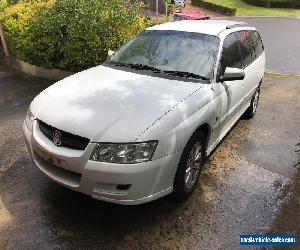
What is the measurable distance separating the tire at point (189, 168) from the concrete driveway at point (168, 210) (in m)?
0.21

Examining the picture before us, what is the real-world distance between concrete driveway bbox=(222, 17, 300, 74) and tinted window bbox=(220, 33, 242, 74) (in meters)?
7.58

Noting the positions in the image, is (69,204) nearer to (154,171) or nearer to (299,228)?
(154,171)

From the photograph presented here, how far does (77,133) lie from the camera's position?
3.88 m

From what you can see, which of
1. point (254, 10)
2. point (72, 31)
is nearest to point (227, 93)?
point (72, 31)

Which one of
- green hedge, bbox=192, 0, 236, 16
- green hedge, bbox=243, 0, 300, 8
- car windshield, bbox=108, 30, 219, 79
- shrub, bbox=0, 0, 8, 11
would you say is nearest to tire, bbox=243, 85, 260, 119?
car windshield, bbox=108, 30, 219, 79

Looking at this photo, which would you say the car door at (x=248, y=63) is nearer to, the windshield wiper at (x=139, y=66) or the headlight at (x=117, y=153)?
the windshield wiper at (x=139, y=66)

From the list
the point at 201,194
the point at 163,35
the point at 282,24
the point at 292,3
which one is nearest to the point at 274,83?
the point at 163,35

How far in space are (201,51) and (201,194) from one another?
78.0 inches

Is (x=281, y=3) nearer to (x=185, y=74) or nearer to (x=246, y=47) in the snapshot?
(x=246, y=47)

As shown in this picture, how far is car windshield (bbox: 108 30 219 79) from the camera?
512 centimetres

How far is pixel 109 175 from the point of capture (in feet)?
12.3

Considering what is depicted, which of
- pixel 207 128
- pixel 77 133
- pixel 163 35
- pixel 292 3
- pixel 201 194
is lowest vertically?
pixel 292 3

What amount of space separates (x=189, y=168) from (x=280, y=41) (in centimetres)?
1692

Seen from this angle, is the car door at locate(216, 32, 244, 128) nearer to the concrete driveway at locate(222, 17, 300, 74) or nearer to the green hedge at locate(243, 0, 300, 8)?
the concrete driveway at locate(222, 17, 300, 74)
